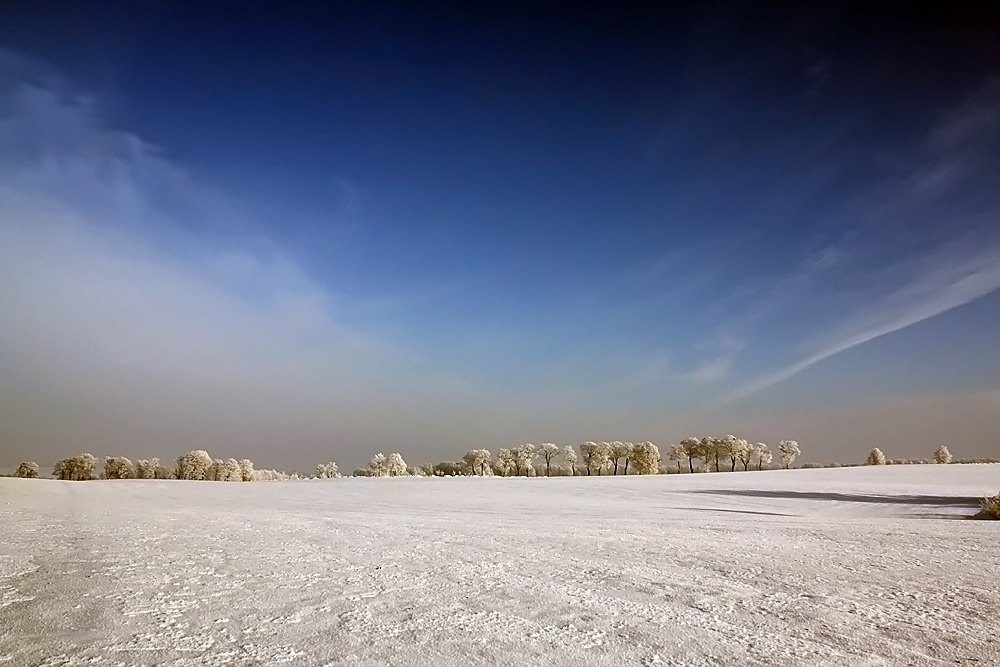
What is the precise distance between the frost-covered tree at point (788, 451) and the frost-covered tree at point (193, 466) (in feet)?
329

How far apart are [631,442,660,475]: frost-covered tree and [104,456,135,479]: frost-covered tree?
2986 inches

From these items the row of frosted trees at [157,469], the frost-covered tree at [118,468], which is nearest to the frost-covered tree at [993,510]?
the row of frosted trees at [157,469]

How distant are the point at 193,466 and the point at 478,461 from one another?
44.0m

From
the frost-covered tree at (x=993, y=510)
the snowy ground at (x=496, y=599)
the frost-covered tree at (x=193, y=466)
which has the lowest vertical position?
the frost-covered tree at (x=993, y=510)

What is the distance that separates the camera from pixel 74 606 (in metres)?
5.14

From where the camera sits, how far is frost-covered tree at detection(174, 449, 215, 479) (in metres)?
61.4

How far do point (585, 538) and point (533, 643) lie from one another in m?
6.23

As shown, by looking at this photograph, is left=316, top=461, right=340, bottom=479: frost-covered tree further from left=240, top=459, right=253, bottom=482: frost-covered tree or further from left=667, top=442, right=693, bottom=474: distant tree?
left=667, top=442, right=693, bottom=474: distant tree

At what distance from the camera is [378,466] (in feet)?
237

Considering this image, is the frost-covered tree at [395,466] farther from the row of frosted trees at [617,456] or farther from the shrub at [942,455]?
the shrub at [942,455]

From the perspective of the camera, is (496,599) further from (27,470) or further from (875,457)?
(875,457)

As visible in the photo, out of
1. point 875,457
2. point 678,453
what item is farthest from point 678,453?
point 875,457

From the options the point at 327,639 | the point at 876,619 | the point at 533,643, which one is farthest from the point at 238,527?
the point at 876,619

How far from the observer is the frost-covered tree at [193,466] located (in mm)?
61375
